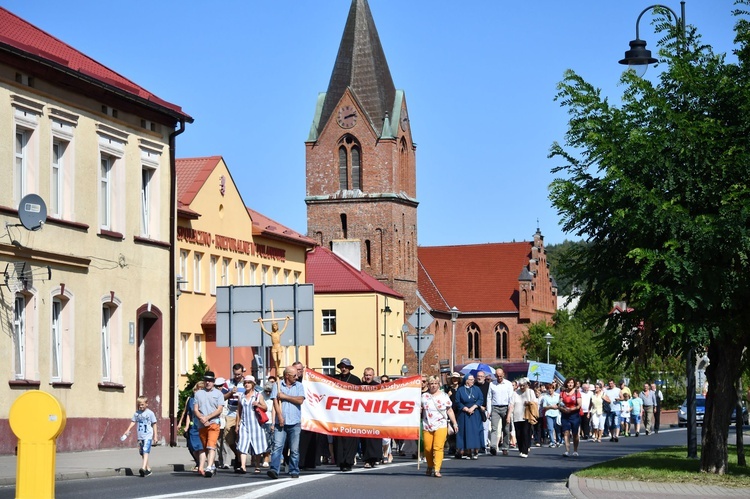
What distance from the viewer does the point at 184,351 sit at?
50.7 metres

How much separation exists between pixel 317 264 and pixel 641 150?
220 feet

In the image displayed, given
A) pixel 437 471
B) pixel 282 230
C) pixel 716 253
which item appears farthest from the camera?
pixel 282 230

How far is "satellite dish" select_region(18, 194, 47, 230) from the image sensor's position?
27.3 meters

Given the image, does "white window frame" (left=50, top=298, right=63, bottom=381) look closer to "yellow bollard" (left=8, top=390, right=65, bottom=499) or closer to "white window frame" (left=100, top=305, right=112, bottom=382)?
"white window frame" (left=100, top=305, right=112, bottom=382)

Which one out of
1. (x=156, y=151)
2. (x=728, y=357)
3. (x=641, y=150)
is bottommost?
(x=728, y=357)

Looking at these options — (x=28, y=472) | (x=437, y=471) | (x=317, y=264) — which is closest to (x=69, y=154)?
(x=437, y=471)

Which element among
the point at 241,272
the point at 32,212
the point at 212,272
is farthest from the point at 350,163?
the point at 32,212

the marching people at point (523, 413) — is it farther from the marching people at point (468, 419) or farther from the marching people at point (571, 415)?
the marching people at point (468, 419)

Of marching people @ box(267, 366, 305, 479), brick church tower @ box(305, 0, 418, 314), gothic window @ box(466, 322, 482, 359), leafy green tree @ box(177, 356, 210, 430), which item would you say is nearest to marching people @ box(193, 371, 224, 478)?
marching people @ box(267, 366, 305, 479)

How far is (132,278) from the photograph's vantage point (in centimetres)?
3359

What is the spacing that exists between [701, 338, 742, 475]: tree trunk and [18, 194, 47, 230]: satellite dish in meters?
13.4

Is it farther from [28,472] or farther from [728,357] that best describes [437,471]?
[28,472]

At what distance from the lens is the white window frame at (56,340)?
98.3ft

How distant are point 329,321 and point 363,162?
21767 millimetres
